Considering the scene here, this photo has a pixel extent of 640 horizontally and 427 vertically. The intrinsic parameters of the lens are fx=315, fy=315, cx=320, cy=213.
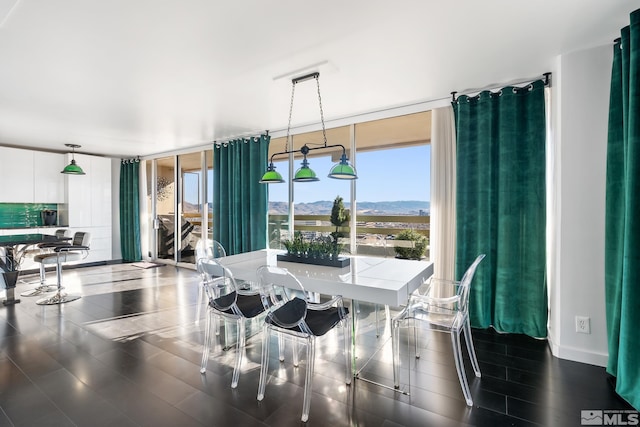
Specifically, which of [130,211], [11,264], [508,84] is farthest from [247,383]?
[130,211]

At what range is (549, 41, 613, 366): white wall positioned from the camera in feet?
8.50

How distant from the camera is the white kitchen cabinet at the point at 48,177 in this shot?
6.47 meters

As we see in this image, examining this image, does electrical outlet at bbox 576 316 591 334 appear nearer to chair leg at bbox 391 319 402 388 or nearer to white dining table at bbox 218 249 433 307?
white dining table at bbox 218 249 433 307

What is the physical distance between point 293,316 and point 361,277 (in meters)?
0.61

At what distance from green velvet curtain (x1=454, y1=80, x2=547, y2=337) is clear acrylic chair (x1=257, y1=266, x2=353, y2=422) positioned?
1.89 m

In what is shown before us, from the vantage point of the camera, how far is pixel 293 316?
216 cm

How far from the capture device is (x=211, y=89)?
340cm

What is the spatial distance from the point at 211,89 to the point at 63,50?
124cm

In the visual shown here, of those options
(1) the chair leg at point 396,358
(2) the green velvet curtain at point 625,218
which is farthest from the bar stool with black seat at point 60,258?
(2) the green velvet curtain at point 625,218

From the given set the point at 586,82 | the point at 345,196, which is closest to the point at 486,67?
the point at 586,82

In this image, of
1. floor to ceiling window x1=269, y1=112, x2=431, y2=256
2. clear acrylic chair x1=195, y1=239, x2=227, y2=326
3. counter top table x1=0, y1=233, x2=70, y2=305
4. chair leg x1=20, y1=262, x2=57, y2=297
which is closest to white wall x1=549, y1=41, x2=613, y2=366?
floor to ceiling window x1=269, y1=112, x2=431, y2=256

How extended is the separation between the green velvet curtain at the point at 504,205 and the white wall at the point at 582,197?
A: 385 mm

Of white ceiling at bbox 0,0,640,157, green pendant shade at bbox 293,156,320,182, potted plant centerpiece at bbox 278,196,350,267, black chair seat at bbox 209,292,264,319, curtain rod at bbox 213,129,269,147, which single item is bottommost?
black chair seat at bbox 209,292,264,319

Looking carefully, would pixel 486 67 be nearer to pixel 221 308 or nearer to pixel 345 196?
pixel 345 196
